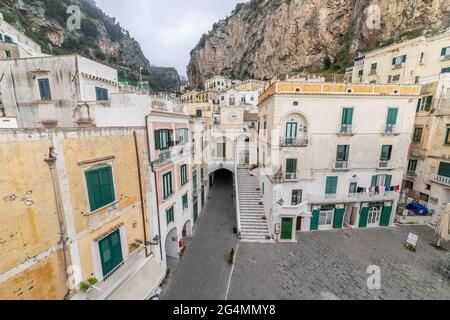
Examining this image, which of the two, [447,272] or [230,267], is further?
[230,267]

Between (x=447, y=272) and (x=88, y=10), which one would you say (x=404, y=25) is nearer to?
(x=447, y=272)

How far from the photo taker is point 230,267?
13195mm

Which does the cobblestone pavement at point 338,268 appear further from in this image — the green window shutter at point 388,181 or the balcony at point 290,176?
the balcony at point 290,176

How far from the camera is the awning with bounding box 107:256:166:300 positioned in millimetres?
7621

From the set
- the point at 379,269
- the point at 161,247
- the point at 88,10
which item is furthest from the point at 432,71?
the point at 88,10

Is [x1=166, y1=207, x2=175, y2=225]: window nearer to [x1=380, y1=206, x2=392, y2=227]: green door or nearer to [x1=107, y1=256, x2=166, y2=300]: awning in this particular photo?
[x1=107, y1=256, x2=166, y2=300]: awning

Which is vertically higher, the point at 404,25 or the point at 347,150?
the point at 404,25

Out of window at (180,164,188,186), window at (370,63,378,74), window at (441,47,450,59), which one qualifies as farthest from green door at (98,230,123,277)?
window at (370,63,378,74)

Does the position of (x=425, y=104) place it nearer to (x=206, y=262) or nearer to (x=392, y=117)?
(x=392, y=117)

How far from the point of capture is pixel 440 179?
1734 cm

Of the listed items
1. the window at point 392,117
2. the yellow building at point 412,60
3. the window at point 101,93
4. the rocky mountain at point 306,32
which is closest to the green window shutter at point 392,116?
the window at point 392,117

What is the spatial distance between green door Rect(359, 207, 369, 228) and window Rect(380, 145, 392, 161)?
4651 mm

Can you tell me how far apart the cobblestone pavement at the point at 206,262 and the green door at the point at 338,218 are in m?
9.19

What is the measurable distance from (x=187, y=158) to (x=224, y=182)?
638 inches
